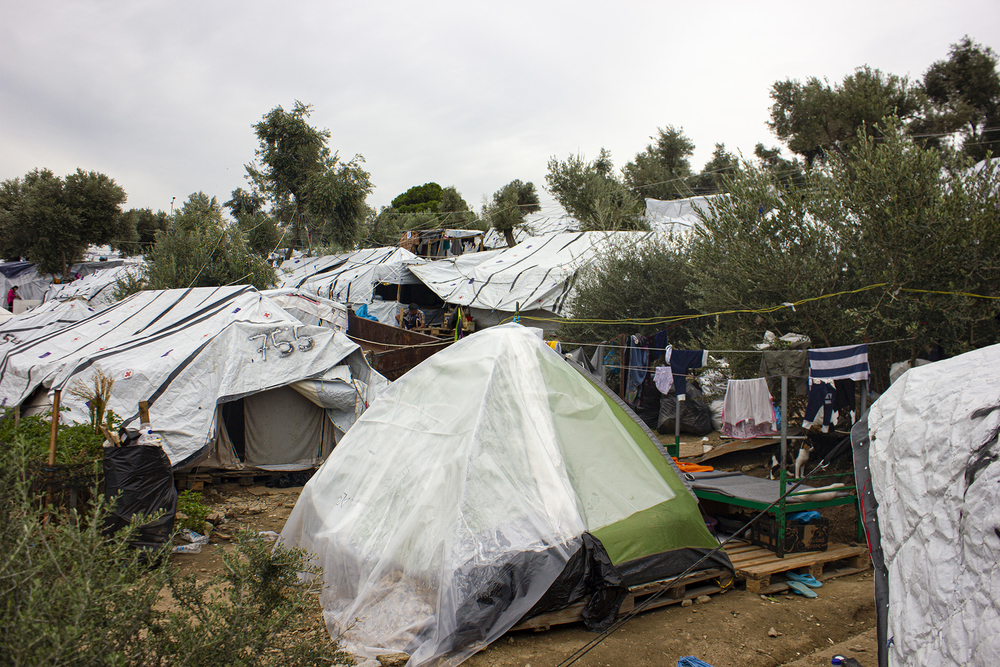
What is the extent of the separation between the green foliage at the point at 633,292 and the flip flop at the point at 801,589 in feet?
22.8

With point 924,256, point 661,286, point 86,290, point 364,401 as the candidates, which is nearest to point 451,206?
point 86,290

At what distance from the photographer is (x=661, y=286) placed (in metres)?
13.0

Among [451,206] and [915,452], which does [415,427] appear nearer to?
[915,452]

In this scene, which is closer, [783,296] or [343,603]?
[343,603]

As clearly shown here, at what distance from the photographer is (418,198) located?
1907 inches

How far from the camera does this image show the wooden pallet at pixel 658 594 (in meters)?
4.72

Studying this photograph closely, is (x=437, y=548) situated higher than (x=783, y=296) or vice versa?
(x=783, y=296)

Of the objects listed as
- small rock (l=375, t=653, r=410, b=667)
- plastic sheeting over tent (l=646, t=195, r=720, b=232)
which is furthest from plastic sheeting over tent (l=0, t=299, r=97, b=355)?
plastic sheeting over tent (l=646, t=195, r=720, b=232)

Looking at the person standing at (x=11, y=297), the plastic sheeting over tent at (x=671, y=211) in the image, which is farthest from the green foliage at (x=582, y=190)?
the person standing at (x=11, y=297)

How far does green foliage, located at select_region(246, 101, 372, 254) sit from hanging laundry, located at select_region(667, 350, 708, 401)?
72.5 ft

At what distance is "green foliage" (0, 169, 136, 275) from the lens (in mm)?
26922

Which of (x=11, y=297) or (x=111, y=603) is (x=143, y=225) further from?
(x=111, y=603)

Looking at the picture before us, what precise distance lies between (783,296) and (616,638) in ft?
22.1

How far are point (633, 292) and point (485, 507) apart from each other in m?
9.46
